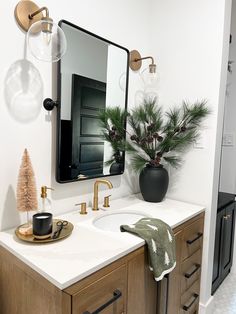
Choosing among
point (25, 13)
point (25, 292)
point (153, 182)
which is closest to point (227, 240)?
point (153, 182)

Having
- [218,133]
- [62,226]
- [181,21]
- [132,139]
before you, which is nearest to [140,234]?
[62,226]

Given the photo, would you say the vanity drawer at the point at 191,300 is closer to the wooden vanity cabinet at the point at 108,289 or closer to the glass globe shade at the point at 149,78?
the wooden vanity cabinet at the point at 108,289

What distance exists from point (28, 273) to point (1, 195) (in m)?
0.42

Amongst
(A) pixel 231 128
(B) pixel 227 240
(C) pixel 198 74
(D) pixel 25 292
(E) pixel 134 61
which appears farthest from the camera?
(A) pixel 231 128

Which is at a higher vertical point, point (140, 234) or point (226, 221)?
point (140, 234)

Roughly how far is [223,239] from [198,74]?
4.51ft

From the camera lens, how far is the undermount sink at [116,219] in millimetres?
1502

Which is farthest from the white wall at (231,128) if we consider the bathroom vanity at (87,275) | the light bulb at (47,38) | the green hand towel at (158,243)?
the light bulb at (47,38)

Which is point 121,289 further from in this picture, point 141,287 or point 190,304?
point 190,304

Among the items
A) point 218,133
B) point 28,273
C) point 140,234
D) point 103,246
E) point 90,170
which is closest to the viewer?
point 28,273

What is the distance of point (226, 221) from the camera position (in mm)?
2133

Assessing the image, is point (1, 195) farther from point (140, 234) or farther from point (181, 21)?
point (181, 21)

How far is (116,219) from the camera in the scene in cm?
157

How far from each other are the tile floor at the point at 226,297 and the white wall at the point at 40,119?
4.52ft
